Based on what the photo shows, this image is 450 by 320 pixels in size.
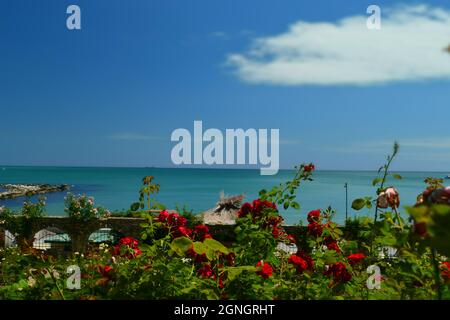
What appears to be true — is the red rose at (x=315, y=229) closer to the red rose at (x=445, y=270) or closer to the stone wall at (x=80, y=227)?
the red rose at (x=445, y=270)

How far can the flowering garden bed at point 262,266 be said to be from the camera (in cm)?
192

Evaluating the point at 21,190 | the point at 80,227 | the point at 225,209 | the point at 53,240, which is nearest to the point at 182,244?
the point at 80,227

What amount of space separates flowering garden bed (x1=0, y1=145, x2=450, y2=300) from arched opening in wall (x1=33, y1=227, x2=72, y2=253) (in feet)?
35.4

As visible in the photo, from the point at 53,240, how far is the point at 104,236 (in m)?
1.36

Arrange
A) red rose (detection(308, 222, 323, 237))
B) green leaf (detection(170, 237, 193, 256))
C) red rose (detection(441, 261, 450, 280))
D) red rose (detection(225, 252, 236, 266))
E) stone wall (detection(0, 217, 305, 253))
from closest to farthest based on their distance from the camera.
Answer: green leaf (detection(170, 237, 193, 256))
red rose (detection(441, 261, 450, 280))
red rose (detection(225, 252, 236, 266))
red rose (detection(308, 222, 323, 237))
stone wall (detection(0, 217, 305, 253))

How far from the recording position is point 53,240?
1374 cm

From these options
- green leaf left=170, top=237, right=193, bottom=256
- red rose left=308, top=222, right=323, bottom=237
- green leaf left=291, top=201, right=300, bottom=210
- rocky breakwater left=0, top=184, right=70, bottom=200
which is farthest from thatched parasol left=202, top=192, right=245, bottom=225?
rocky breakwater left=0, top=184, right=70, bottom=200

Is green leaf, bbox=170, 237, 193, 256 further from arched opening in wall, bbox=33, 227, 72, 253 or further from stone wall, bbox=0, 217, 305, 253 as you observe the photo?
arched opening in wall, bbox=33, 227, 72, 253

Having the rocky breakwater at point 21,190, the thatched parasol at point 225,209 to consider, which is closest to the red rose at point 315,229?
the thatched parasol at point 225,209

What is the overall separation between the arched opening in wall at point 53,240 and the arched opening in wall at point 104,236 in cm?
65

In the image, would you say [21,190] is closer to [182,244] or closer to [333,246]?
[333,246]

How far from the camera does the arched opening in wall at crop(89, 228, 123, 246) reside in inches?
524
